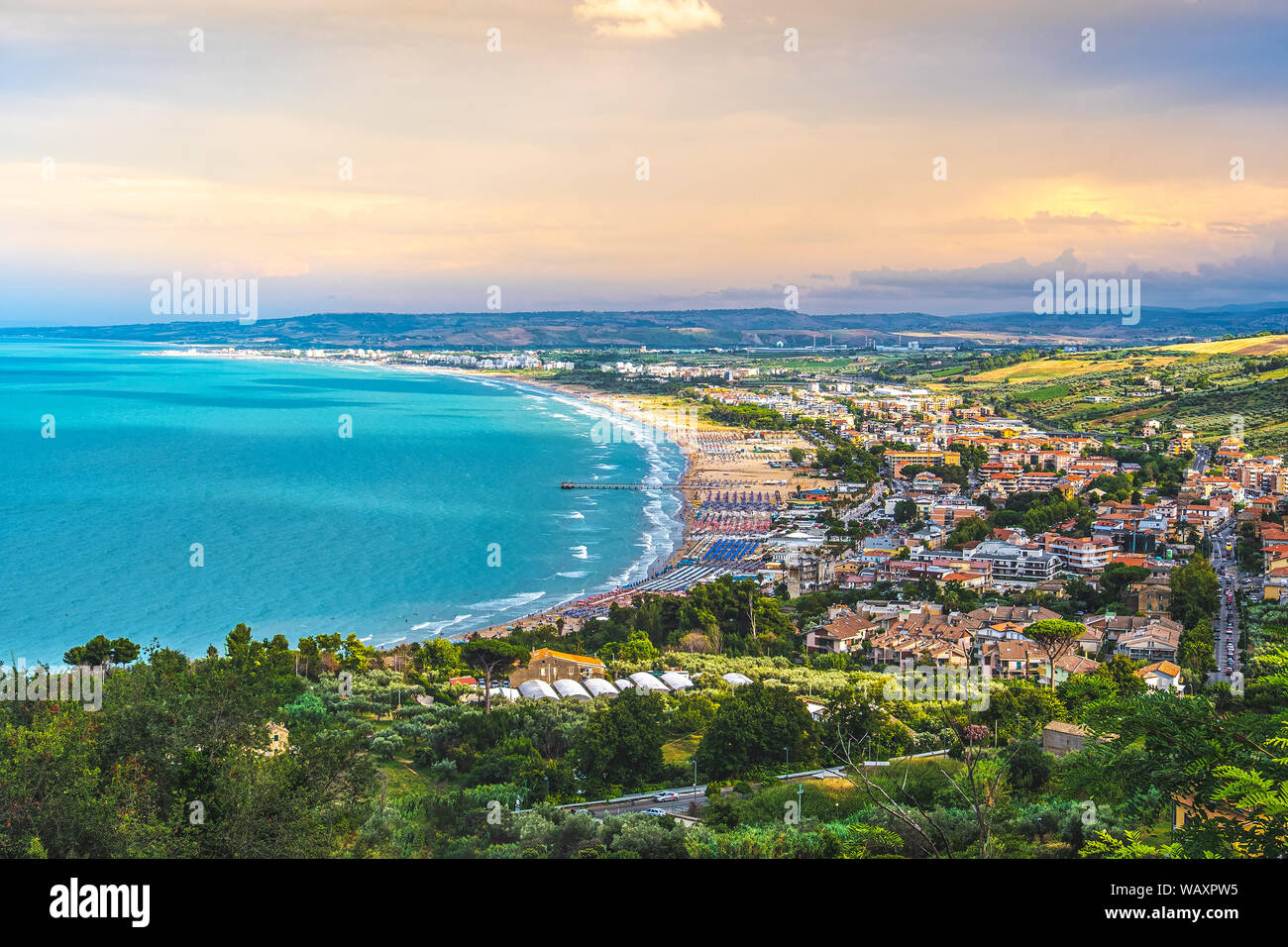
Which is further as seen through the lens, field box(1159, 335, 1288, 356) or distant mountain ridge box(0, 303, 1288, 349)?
distant mountain ridge box(0, 303, 1288, 349)

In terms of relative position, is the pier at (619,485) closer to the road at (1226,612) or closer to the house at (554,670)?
the road at (1226,612)

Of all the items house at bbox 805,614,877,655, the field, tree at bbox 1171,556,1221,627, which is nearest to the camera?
house at bbox 805,614,877,655

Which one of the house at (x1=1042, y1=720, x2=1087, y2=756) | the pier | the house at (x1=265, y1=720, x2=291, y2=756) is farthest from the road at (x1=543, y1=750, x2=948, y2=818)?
the pier

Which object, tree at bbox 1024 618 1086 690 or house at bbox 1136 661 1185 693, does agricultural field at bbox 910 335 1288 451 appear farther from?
house at bbox 1136 661 1185 693

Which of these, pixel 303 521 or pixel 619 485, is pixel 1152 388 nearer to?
pixel 619 485

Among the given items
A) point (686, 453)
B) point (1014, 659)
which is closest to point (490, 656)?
point (1014, 659)

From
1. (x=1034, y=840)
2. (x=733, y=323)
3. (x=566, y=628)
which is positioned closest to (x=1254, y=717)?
(x=1034, y=840)

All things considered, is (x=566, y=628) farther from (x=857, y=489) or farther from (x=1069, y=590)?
(x=857, y=489)
